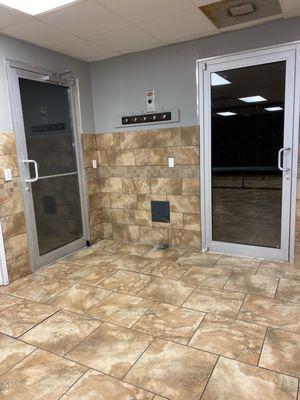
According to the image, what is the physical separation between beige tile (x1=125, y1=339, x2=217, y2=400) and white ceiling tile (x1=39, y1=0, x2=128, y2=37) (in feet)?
9.09

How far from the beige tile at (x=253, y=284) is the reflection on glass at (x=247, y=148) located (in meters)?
0.64

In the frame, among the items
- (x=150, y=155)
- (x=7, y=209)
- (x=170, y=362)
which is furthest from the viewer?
(x=150, y=155)

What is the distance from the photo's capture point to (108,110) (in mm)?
4129

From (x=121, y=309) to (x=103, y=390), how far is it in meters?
0.87

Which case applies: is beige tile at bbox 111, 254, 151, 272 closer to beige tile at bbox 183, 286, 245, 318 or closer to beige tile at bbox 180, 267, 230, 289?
beige tile at bbox 180, 267, 230, 289

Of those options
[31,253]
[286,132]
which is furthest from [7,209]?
[286,132]

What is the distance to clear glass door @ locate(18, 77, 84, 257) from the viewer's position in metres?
3.34

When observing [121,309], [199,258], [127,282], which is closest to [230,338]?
[121,309]

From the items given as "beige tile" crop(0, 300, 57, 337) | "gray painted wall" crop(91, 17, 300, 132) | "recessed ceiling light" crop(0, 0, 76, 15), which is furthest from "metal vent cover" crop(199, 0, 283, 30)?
"beige tile" crop(0, 300, 57, 337)

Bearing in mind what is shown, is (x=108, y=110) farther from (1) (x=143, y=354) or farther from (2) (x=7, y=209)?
(1) (x=143, y=354)

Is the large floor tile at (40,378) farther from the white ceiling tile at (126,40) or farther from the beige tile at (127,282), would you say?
the white ceiling tile at (126,40)

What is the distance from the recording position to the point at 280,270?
3.17m

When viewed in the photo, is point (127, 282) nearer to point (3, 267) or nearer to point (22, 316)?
point (22, 316)

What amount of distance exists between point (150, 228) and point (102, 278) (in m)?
1.17
